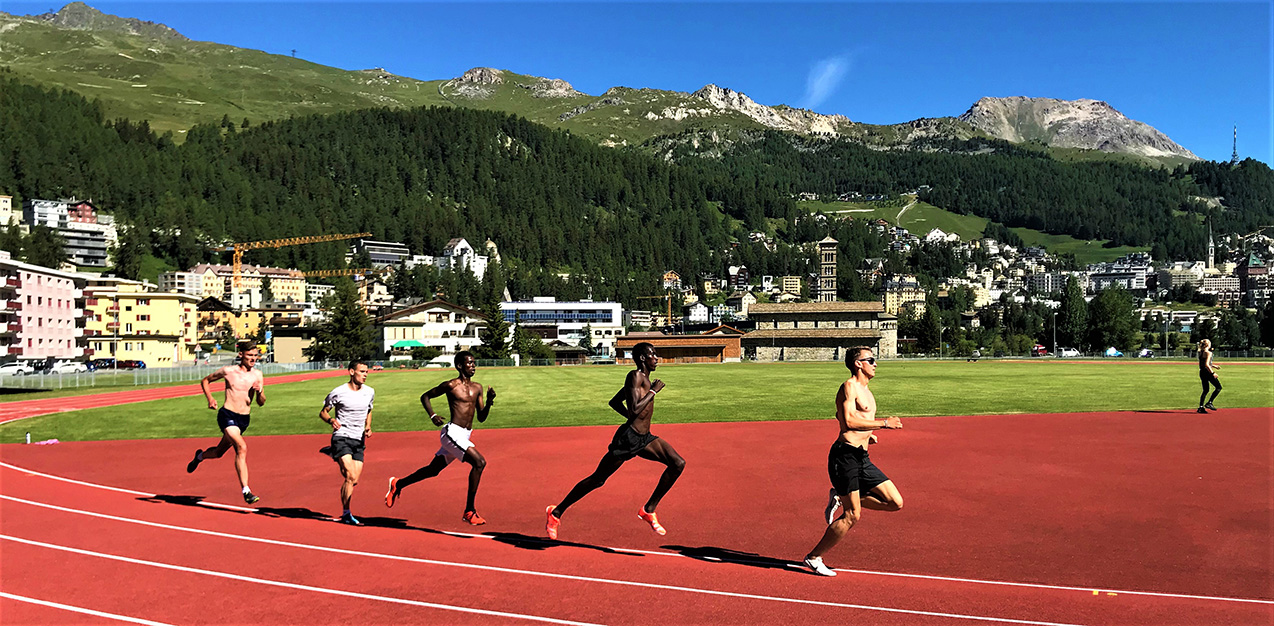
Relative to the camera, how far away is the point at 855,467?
7.65 metres

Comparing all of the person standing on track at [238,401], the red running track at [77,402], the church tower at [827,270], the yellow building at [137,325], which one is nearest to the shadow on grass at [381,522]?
the person standing on track at [238,401]

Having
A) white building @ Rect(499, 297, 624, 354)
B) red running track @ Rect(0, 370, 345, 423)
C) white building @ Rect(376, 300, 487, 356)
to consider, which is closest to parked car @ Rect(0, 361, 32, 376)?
red running track @ Rect(0, 370, 345, 423)

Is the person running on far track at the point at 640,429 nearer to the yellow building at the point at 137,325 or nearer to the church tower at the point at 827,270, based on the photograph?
the yellow building at the point at 137,325

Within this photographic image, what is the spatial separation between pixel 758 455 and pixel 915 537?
271 inches

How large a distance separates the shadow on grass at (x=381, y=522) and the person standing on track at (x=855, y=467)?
7.54 feet

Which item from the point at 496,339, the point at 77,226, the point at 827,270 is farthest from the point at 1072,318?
the point at 77,226

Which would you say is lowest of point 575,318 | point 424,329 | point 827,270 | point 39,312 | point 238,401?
point 424,329

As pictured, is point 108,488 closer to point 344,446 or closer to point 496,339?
point 344,446

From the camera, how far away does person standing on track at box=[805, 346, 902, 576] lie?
7.58 meters

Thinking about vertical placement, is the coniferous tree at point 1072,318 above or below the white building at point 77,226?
below

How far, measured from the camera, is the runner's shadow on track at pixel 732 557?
820 cm

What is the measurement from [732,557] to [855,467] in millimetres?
1802

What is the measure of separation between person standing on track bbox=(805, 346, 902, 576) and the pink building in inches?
2916

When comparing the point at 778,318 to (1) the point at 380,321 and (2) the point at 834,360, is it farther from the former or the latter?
(1) the point at 380,321
